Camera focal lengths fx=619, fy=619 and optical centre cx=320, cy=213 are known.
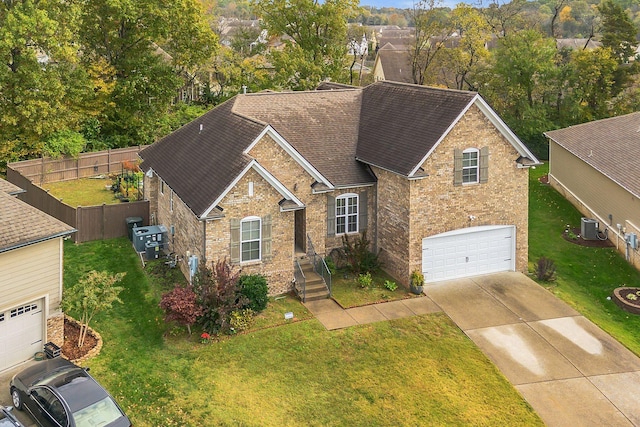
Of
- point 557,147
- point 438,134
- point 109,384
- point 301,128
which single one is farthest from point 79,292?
point 557,147

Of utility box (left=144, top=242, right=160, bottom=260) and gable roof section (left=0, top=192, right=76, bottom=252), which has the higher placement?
gable roof section (left=0, top=192, right=76, bottom=252)

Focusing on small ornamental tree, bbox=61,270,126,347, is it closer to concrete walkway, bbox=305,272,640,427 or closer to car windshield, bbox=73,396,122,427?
car windshield, bbox=73,396,122,427

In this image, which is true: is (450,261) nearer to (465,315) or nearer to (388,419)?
(465,315)

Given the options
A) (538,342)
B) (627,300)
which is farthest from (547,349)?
(627,300)

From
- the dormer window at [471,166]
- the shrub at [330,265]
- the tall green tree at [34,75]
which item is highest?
the tall green tree at [34,75]

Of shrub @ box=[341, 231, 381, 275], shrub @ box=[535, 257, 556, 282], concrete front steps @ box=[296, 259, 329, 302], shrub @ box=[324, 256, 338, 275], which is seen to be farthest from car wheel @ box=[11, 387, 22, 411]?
shrub @ box=[535, 257, 556, 282]

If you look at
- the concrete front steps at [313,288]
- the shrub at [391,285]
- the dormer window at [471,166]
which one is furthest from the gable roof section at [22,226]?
the dormer window at [471,166]

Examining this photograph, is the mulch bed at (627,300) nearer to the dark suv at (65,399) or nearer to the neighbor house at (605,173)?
the neighbor house at (605,173)
